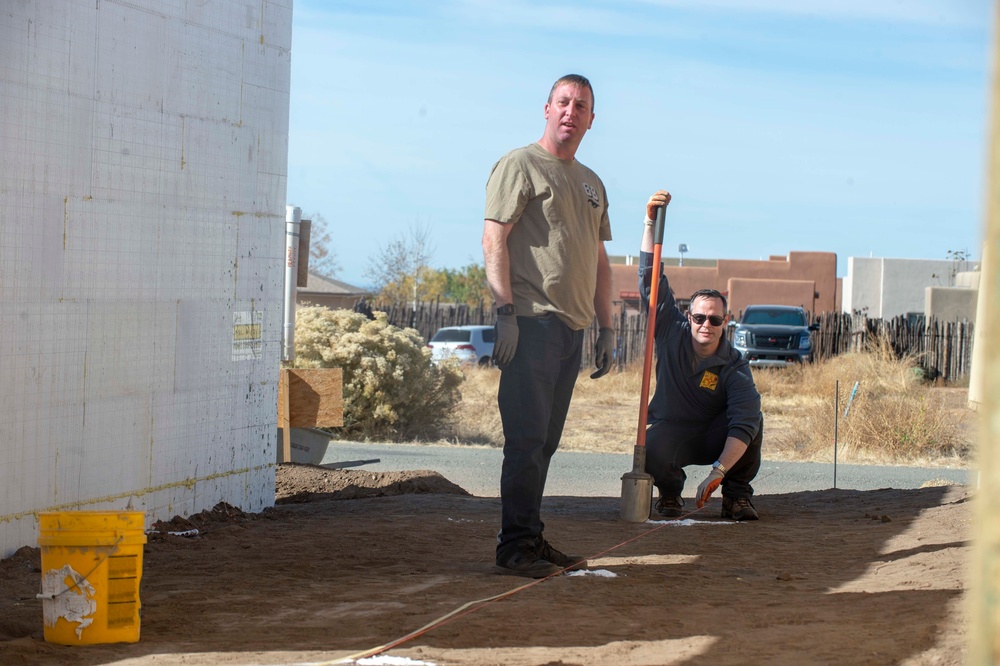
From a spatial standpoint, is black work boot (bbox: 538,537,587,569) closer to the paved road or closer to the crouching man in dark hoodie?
the crouching man in dark hoodie

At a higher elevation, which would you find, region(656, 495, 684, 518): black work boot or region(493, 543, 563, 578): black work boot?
region(493, 543, 563, 578): black work boot

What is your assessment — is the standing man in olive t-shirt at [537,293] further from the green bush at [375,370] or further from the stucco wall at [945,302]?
the stucco wall at [945,302]

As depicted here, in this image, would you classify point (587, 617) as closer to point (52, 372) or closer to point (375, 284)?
point (52, 372)

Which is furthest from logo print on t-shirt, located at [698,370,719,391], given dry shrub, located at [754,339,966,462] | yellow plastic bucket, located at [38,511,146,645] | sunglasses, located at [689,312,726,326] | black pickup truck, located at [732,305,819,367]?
black pickup truck, located at [732,305,819,367]

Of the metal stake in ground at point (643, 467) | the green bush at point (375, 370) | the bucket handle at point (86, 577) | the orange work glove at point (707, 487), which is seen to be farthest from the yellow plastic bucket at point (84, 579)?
the green bush at point (375, 370)

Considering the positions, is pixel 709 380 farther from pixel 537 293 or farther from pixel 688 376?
pixel 537 293

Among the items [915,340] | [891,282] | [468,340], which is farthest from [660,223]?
[891,282]

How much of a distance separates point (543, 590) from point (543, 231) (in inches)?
61.1

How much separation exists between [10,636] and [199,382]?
104 inches

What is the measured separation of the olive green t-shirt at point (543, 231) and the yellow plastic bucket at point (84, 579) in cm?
200

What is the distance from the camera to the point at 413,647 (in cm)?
347

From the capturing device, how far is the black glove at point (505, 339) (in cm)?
468

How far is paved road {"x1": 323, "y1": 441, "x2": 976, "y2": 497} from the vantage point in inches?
391

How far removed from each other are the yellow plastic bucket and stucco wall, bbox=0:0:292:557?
1.46 metres
